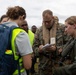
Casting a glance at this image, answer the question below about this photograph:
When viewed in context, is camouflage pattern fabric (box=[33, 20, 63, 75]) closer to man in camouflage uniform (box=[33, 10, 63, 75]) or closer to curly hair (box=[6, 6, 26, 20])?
man in camouflage uniform (box=[33, 10, 63, 75])

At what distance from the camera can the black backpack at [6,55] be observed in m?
3.55

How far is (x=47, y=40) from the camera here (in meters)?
5.72

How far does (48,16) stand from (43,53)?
0.72 metres

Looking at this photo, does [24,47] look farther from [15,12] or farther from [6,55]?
[15,12]

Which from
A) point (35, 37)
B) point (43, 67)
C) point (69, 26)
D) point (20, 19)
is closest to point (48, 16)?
point (35, 37)

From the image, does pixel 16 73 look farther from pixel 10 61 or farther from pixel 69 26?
pixel 69 26

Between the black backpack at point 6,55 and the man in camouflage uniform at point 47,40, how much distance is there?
198 centimetres

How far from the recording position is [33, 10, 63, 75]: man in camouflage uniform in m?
5.64

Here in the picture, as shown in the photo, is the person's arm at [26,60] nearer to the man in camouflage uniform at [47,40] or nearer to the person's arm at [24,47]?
the person's arm at [24,47]

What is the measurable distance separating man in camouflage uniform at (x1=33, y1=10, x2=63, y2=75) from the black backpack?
1.98m

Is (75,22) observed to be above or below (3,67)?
above

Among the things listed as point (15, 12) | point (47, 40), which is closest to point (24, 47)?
point (15, 12)

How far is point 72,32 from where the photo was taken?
14.2ft

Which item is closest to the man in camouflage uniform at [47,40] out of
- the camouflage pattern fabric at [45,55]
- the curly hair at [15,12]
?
the camouflage pattern fabric at [45,55]
